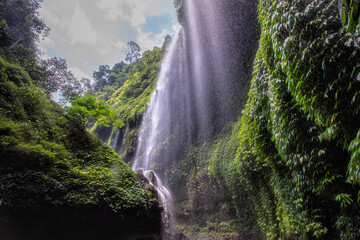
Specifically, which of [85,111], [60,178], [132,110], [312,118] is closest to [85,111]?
[85,111]

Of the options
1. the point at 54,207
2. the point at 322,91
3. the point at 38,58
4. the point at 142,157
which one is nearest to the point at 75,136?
the point at 54,207

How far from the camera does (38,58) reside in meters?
13.8

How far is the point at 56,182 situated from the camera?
13.2 feet

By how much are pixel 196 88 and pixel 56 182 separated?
11.3m

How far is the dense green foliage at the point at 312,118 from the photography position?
93.4 inches

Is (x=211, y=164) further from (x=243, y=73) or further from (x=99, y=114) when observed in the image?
(x=99, y=114)

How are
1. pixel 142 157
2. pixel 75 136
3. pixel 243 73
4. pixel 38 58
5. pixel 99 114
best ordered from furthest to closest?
pixel 142 157 → pixel 38 58 → pixel 243 73 → pixel 99 114 → pixel 75 136

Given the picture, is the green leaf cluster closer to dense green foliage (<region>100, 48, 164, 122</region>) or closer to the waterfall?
the waterfall

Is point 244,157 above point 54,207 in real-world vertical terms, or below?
above

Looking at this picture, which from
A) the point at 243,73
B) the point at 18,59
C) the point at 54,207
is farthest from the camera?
the point at 18,59

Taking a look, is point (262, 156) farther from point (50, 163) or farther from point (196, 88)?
point (196, 88)

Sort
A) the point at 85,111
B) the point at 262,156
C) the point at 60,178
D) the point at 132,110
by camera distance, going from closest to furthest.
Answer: the point at 60,178
the point at 262,156
the point at 85,111
the point at 132,110

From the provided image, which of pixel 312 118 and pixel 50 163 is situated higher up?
pixel 312 118

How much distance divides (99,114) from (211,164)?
632 cm
